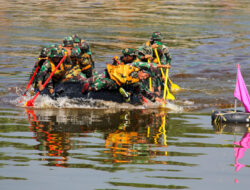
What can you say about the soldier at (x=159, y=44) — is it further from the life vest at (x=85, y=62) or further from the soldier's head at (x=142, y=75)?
the soldier's head at (x=142, y=75)

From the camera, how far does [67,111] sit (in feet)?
56.1

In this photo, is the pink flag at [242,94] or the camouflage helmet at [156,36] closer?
the pink flag at [242,94]

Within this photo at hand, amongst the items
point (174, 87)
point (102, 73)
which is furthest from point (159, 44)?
point (102, 73)

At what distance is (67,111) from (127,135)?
370 cm

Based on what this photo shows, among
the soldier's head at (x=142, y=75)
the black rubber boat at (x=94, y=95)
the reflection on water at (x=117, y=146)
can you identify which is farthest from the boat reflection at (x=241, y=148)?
the black rubber boat at (x=94, y=95)

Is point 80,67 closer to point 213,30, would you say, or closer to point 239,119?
point 239,119

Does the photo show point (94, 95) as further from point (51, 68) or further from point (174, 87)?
point (174, 87)

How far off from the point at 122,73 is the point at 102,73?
2.61 feet

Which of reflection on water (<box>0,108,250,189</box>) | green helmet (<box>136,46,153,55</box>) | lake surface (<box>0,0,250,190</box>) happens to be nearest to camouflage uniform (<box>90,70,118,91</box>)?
lake surface (<box>0,0,250,190</box>)

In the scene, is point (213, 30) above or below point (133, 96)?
above

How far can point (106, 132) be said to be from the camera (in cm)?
1412

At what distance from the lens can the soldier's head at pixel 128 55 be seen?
55.4 ft

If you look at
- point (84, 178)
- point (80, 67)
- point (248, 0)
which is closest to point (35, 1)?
point (248, 0)

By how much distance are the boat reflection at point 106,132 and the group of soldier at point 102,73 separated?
797 millimetres
